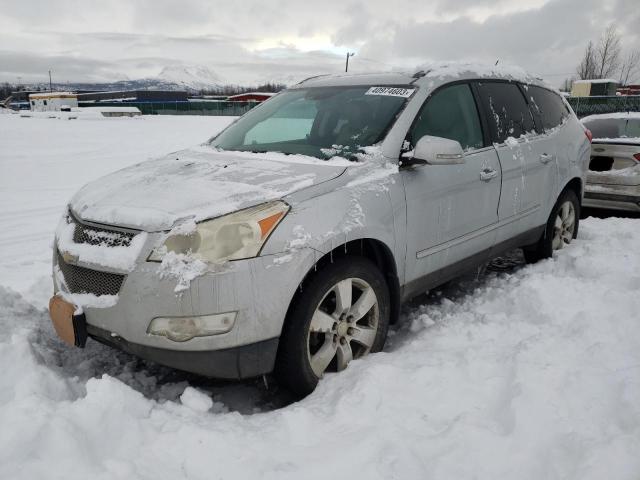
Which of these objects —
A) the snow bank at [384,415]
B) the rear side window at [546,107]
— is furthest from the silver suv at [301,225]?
the rear side window at [546,107]

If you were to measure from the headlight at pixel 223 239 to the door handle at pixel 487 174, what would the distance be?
5.94 ft

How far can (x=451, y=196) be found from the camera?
3361 mm

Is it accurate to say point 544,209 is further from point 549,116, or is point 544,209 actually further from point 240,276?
point 240,276

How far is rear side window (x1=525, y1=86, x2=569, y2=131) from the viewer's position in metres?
4.57

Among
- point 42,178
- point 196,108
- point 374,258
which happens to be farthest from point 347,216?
point 196,108

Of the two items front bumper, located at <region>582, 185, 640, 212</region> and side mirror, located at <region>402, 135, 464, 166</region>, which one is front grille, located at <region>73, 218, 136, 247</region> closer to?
side mirror, located at <region>402, 135, 464, 166</region>

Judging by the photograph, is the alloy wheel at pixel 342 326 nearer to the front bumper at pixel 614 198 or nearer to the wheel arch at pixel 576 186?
the wheel arch at pixel 576 186

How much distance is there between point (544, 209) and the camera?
14.8 ft

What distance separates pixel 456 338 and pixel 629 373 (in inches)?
35.9

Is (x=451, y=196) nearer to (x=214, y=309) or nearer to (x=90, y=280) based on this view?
(x=214, y=309)

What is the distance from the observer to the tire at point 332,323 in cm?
255

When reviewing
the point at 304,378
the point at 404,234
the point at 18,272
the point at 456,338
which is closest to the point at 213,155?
the point at 404,234

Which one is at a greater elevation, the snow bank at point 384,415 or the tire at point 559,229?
the tire at point 559,229

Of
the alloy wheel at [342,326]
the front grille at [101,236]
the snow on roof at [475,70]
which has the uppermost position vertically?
the snow on roof at [475,70]
